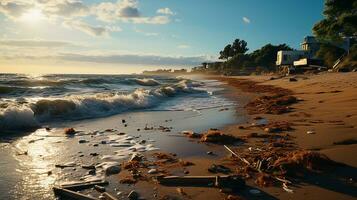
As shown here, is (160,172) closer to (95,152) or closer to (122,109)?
(95,152)

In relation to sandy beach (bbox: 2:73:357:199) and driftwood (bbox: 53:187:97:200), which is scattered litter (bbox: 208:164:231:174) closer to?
sandy beach (bbox: 2:73:357:199)

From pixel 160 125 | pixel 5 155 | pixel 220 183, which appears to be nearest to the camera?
pixel 220 183

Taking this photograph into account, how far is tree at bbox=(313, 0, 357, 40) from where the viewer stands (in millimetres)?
29312

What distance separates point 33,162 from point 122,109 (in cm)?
1035

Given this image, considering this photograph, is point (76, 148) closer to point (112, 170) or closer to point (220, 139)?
point (112, 170)

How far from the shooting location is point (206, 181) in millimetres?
5348

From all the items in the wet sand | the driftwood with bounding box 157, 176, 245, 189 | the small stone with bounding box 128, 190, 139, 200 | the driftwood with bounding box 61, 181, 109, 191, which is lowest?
the wet sand

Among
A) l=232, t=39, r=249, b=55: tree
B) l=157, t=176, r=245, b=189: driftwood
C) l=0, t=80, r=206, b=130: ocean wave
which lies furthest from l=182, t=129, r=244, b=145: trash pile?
l=232, t=39, r=249, b=55: tree

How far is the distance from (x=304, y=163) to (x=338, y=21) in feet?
91.0

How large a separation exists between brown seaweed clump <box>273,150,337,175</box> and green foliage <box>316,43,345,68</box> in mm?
43343

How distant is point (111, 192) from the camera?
5.32 m

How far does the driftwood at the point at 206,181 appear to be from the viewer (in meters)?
5.17

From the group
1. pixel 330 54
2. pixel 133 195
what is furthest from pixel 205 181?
pixel 330 54

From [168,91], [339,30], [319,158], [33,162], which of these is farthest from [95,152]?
[339,30]
